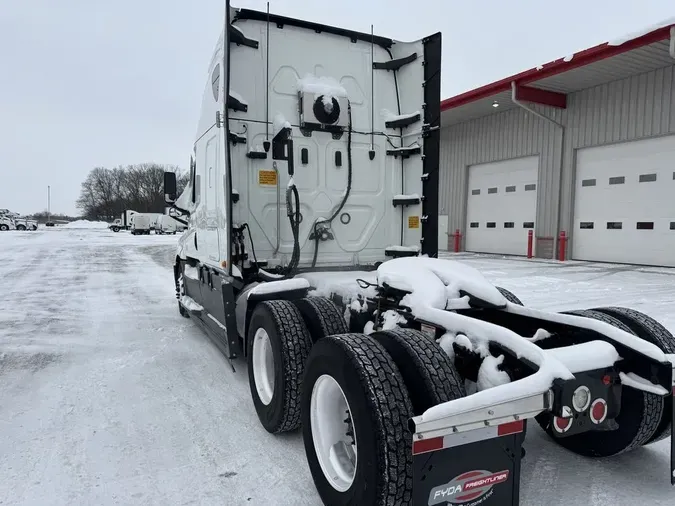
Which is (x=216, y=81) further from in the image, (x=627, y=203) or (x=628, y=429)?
→ (x=627, y=203)

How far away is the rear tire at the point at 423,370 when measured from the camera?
2.01 meters

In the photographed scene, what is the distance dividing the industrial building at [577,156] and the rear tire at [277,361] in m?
11.2

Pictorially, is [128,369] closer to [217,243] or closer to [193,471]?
[217,243]

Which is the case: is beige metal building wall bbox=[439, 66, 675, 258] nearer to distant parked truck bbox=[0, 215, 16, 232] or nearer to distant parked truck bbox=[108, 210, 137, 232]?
distant parked truck bbox=[108, 210, 137, 232]

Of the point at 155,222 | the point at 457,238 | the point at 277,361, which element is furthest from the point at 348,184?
the point at 155,222

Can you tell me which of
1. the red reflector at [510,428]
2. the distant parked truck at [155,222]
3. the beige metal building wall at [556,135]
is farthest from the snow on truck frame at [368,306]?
the distant parked truck at [155,222]

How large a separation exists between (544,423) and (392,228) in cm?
259

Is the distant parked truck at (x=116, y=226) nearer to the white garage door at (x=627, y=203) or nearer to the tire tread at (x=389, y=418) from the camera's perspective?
the white garage door at (x=627, y=203)

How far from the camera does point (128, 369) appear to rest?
15.1 ft

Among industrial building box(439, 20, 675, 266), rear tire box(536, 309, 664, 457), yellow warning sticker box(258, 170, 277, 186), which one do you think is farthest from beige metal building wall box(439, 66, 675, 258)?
rear tire box(536, 309, 664, 457)

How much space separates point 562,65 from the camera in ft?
41.4

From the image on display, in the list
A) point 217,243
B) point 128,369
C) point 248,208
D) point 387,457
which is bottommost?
point 128,369

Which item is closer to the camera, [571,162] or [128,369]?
[128,369]

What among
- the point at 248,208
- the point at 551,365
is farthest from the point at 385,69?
the point at 551,365
